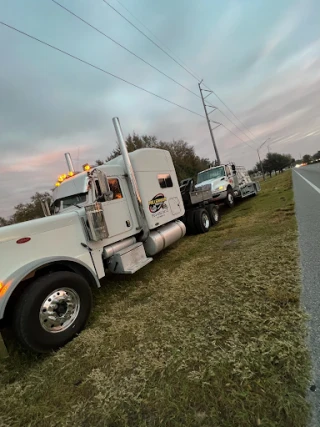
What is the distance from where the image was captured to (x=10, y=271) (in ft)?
10.6

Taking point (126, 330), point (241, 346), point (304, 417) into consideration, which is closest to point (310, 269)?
point (241, 346)

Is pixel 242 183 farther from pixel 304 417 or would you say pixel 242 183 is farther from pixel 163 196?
pixel 304 417

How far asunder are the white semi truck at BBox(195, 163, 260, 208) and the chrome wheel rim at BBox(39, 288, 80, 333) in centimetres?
982

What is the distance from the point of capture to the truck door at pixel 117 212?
4.96 m

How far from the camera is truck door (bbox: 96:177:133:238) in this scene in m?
4.96

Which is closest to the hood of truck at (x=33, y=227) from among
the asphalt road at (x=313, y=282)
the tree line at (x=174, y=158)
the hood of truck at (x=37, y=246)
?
the hood of truck at (x=37, y=246)

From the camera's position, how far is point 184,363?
8.24ft

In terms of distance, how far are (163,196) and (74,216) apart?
2.94 metres

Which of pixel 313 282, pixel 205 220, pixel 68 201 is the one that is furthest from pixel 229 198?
pixel 313 282

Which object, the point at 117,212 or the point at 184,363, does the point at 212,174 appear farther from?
the point at 184,363

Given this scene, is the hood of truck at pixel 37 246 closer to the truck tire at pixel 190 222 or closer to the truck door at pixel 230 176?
the truck tire at pixel 190 222

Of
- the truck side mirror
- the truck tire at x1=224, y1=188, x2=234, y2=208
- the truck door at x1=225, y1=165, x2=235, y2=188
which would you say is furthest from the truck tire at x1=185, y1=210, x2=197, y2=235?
the truck door at x1=225, y1=165, x2=235, y2=188

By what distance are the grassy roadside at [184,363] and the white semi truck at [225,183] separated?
8564 millimetres

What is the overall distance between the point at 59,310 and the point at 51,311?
0.14 metres
